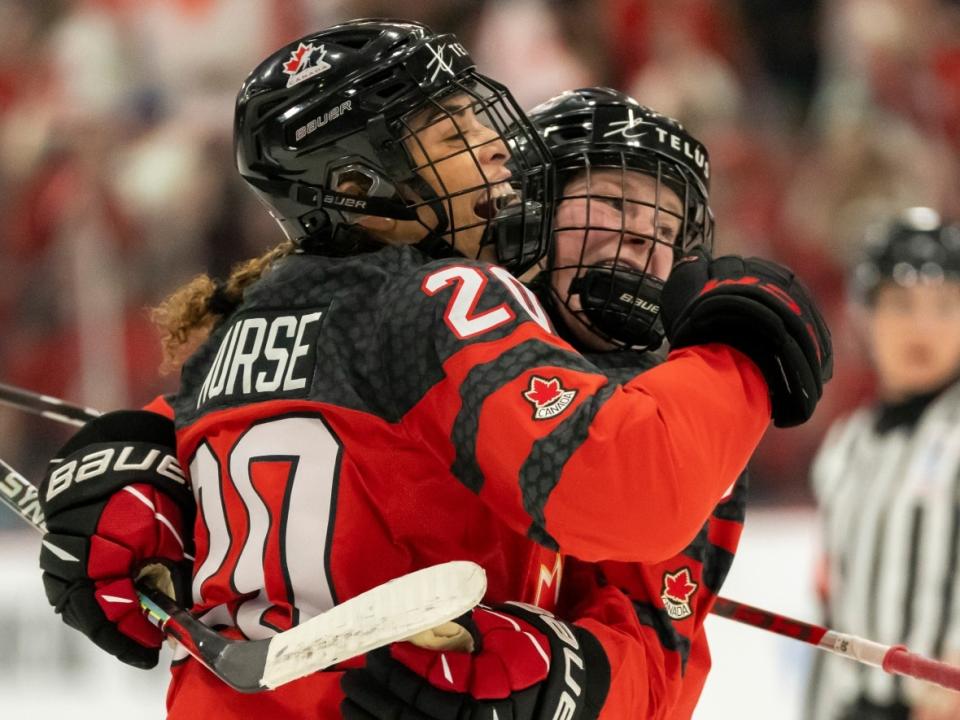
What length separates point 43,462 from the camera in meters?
4.31

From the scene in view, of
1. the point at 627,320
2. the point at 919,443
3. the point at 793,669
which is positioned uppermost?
the point at 627,320

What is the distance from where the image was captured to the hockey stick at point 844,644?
65.7 inches

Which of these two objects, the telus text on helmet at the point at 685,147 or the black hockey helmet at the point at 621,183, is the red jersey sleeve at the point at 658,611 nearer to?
the black hockey helmet at the point at 621,183

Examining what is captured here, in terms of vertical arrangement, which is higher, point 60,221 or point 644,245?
point 644,245

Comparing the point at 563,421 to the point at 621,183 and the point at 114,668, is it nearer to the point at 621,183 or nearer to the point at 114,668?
the point at 621,183

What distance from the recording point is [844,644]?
5.91 feet

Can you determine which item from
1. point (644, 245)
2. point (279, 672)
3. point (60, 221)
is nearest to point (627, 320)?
point (644, 245)

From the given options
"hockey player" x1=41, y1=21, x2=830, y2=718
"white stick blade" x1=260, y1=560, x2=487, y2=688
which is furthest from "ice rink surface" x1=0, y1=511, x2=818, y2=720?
"white stick blade" x1=260, y1=560, x2=487, y2=688

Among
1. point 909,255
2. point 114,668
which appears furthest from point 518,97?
point 114,668

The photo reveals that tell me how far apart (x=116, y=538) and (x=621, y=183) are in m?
0.85

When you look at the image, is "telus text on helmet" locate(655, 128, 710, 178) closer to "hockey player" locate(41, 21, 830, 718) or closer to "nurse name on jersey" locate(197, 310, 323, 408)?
"hockey player" locate(41, 21, 830, 718)

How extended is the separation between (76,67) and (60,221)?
616 mm

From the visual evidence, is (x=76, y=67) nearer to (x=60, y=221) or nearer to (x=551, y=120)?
(x=60, y=221)

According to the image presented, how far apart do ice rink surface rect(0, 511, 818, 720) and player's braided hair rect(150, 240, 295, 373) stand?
199 cm
